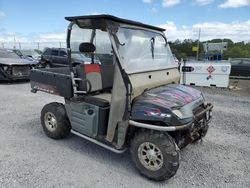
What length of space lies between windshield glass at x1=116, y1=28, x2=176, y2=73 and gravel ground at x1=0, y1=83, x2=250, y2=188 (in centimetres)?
149

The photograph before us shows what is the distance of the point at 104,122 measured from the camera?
371 cm

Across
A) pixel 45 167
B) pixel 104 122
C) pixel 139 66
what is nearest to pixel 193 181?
pixel 104 122

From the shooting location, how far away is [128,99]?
3289 mm

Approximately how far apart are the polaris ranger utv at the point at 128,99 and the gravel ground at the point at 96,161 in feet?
0.95

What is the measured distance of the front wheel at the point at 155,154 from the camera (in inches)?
123

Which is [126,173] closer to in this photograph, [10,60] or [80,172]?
[80,172]

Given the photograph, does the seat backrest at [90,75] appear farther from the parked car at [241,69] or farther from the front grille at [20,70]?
the parked car at [241,69]

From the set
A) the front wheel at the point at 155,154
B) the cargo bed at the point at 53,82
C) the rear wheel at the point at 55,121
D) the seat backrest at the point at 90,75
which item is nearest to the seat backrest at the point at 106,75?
the seat backrest at the point at 90,75

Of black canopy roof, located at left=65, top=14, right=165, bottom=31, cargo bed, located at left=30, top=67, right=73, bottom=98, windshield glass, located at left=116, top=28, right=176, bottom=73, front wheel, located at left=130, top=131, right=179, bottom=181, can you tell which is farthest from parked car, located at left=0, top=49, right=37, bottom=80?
front wheel, located at left=130, top=131, right=179, bottom=181

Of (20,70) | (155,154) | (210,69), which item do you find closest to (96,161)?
(155,154)

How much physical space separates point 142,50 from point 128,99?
38.6 inches

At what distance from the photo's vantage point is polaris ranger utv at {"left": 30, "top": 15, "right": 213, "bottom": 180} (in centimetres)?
320

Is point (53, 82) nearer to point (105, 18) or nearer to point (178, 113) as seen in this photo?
point (105, 18)

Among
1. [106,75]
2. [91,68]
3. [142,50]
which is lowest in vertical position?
[106,75]
